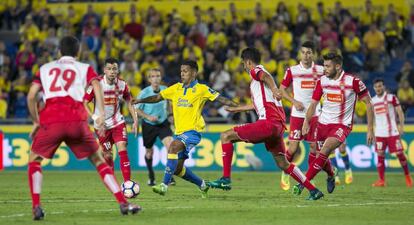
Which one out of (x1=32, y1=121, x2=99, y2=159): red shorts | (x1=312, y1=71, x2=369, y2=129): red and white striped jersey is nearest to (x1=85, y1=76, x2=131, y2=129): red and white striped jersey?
(x1=312, y1=71, x2=369, y2=129): red and white striped jersey

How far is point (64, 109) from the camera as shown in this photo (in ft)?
38.7

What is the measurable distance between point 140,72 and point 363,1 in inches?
318

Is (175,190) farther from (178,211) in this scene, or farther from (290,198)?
(178,211)

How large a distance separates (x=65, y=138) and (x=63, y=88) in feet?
2.03

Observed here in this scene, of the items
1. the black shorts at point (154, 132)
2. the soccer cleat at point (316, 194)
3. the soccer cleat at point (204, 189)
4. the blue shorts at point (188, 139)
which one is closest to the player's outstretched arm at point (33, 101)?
the blue shorts at point (188, 139)

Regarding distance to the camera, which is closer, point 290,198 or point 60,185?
point 290,198

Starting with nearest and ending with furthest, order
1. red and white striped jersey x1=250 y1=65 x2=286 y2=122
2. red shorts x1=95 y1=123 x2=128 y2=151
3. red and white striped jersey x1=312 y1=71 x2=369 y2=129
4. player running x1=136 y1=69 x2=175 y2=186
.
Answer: red and white striped jersey x1=250 y1=65 x2=286 y2=122, red and white striped jersey x1=312 y1=71 x2=369 y2=129, red shorts x1=95 y1=123 x2=128 y2=151, player running x1=136 y1=69 x2=175 y2=186

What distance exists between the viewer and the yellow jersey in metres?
15.6

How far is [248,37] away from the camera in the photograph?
96.5ft

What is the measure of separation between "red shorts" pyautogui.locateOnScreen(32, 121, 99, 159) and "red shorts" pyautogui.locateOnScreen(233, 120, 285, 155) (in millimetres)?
3565

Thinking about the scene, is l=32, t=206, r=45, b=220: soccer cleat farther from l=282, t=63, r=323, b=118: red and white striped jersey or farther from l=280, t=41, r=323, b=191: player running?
l=282, t=63, r=323, b=118: red and white striped jersey

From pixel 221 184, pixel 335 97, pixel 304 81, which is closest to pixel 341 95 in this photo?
pixel 335 97

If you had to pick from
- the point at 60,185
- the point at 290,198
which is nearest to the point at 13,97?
the point at 60,185

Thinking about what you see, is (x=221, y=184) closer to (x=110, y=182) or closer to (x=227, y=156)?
(x=227, y=156)
